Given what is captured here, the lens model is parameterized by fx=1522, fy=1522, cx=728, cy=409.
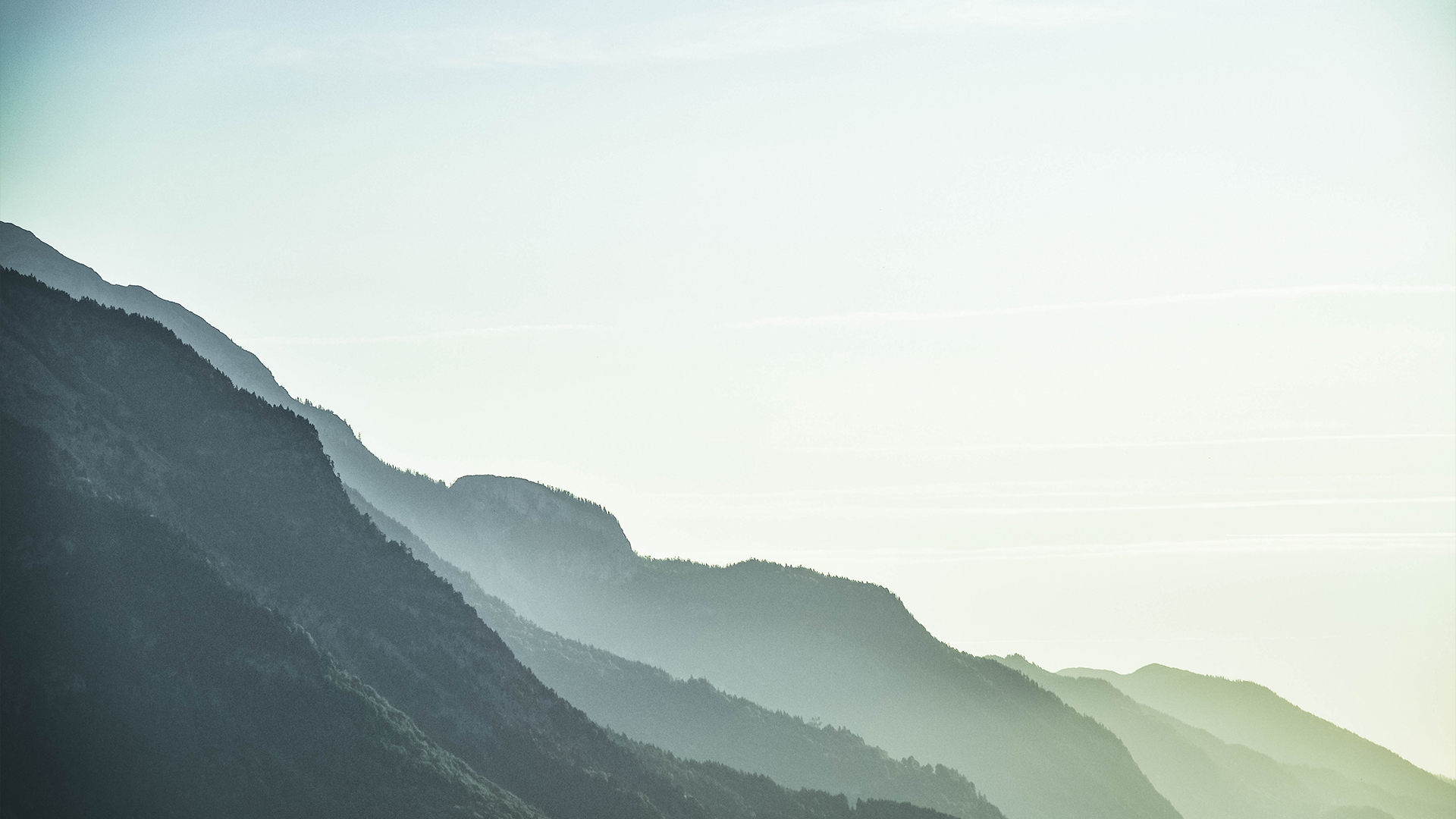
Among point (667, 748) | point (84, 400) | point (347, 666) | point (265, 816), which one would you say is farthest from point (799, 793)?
point (84, 400)

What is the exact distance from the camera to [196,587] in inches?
4252

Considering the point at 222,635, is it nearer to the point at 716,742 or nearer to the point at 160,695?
the point at 160,695

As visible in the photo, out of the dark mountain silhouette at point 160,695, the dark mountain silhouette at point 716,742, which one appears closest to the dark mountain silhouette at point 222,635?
the dark mountain silhouette at point 160,695

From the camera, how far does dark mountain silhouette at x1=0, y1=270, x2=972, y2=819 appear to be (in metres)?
94.8

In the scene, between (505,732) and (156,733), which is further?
(505,732)

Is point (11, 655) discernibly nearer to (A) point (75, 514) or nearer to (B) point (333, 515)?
(A) point (75, 514)

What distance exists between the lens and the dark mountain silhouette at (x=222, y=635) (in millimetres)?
94812

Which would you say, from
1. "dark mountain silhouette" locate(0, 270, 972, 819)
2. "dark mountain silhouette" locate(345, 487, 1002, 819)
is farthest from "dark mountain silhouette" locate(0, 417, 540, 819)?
"dark mountain silhouette" locate(345, 487, 1002, 819)

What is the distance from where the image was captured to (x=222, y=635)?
350 ft

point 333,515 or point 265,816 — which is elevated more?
point 333,515

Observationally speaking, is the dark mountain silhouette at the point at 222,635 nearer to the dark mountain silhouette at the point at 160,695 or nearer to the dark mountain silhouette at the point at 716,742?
the dark mountain silhouette at the point at 160,695

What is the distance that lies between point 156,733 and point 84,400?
32.1 metres

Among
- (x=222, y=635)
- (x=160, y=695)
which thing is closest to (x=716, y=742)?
(x=222, y=635)

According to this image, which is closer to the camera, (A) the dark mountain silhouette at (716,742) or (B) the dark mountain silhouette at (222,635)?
(B) the dark mountain silhouette at (222,635)
